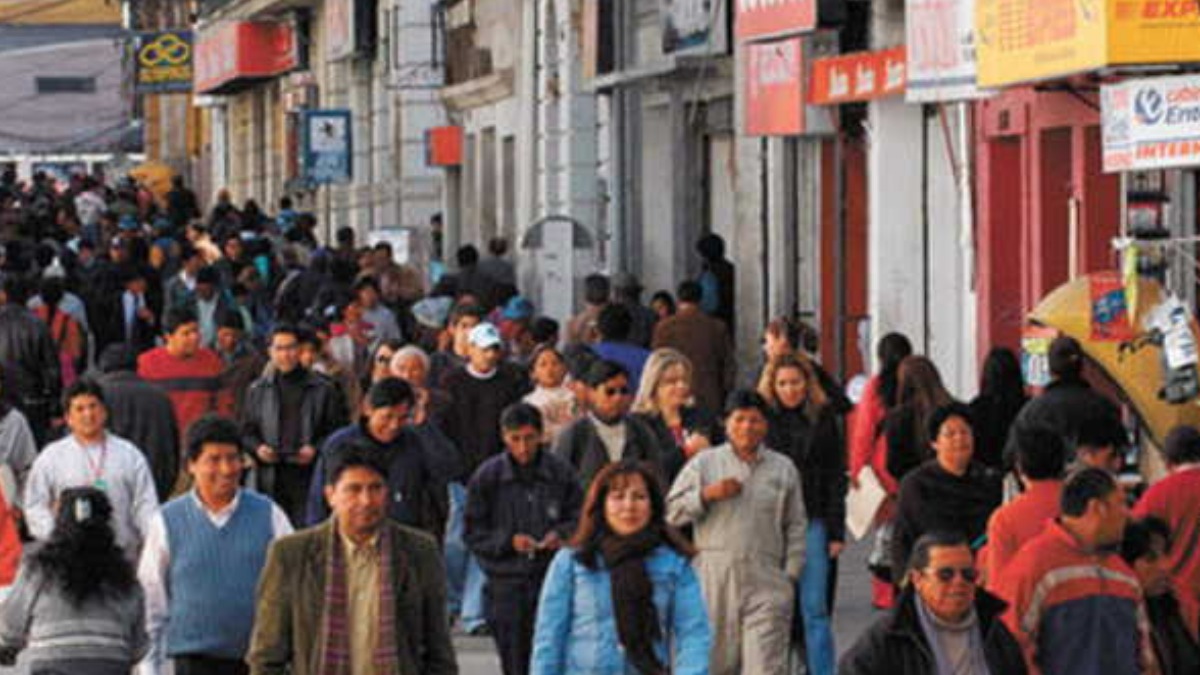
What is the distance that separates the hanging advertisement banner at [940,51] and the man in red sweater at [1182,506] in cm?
1040

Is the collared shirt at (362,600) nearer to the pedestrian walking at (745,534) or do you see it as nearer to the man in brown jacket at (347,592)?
the man in brown jacket at (347,592)

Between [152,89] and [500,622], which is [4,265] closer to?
[500,622]

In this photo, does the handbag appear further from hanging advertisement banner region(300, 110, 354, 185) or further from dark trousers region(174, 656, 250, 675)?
hanging advertisement banner region(300, 110, 354, 185)

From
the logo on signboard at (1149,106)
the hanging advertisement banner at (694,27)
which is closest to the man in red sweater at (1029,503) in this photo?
the logo on signboard at (1149,106)

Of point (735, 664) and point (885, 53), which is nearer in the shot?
point (735, 664)

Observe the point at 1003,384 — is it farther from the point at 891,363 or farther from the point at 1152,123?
the point at 1152,123

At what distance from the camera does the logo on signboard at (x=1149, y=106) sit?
20562 mm

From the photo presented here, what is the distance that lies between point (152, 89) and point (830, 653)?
63.4 metres

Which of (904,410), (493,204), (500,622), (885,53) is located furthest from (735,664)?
(493,204)

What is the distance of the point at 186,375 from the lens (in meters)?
22.2

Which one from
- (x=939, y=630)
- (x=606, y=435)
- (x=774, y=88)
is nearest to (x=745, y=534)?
(x=606, y=435)

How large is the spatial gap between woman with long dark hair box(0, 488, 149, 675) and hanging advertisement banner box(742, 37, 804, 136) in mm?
18048

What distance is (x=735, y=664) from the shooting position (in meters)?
17.0

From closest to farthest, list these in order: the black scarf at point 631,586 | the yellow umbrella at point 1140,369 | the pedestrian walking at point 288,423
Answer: the black scarf at point 631,586, the yellow umbrella at point 1140,369, the pedestrian walking at point 288,423
